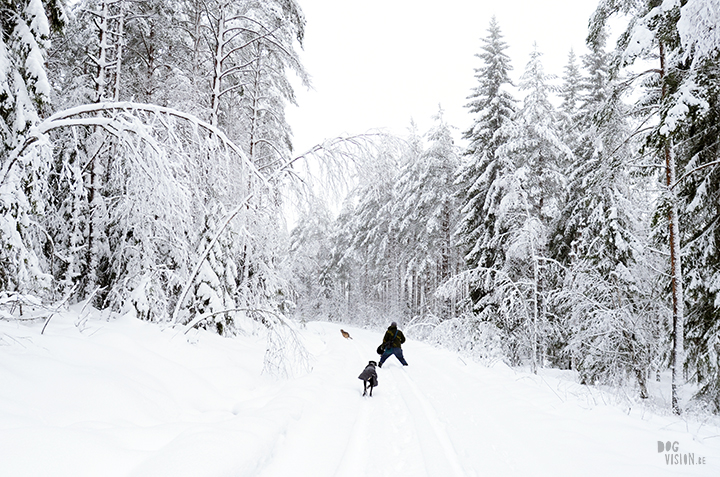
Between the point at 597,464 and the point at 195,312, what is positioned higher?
the point at 195,312

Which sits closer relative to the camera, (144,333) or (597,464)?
(597,464)

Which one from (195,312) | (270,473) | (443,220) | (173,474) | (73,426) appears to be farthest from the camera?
(443,220)

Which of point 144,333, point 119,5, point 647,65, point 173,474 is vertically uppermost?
point 119,5

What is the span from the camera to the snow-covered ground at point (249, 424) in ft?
9.44

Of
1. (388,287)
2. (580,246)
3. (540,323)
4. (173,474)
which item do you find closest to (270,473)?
(173,474)

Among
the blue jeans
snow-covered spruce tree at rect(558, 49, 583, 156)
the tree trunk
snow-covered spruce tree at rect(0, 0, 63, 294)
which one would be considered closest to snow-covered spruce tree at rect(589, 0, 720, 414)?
the tree trunk

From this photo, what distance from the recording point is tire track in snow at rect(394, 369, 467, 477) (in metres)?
3.89

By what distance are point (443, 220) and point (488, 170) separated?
7579 mm

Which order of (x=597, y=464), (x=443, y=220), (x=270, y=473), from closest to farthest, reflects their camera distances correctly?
1. (x=270, y=473)
2. (x=597, y=464)
3. (x=443, y=220)

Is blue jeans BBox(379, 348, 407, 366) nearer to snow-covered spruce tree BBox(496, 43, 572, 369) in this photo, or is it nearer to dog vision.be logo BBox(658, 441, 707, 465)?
snow-covered spruce tree BBox(496, 43, 572, 369)

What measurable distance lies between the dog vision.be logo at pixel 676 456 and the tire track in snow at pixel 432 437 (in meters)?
2.30

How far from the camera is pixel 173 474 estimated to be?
8.96ft

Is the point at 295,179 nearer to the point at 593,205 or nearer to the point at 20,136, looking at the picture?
the point at 20,136

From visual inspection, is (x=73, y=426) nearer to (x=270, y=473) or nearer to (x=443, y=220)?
(x=270, y=473)
